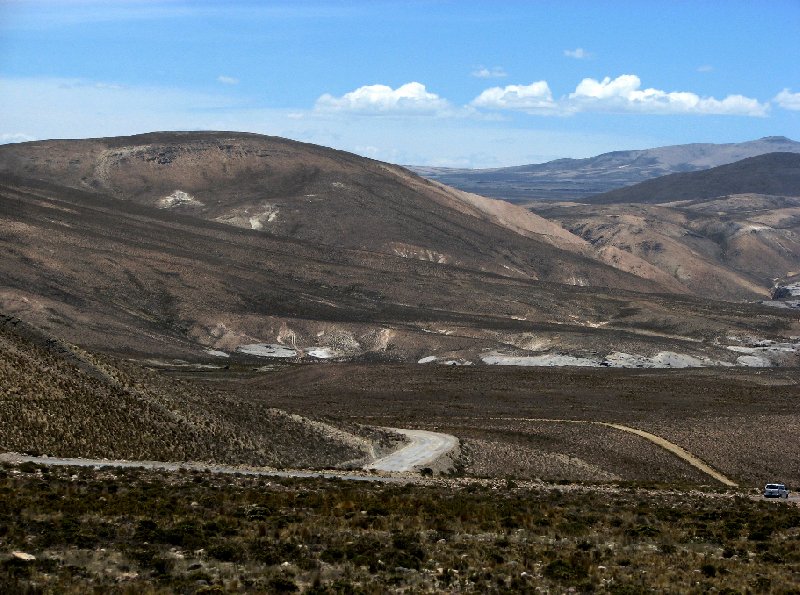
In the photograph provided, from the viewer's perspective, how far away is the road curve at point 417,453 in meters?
42.7

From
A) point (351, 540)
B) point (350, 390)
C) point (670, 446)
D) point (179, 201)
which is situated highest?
point (179, 201)

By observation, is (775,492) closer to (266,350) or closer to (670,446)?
(670,446)

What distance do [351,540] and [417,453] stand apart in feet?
77.7

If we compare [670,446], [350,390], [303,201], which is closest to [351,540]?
[670,446]

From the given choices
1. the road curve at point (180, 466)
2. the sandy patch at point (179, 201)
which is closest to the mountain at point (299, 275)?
the sandy patch at point (179, 201)

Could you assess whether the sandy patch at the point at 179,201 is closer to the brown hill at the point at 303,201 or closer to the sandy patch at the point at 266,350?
the brown hill at the point at 303,201

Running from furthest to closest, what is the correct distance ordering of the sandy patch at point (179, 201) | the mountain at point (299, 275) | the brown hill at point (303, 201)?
the sandy patch at point (179, 201) → the brown hill at point (303, 201) → the mountain at point (299, 275)

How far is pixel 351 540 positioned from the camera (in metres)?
22.2

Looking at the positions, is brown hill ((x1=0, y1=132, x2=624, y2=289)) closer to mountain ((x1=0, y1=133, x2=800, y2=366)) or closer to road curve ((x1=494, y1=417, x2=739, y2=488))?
mountain ((x1=0, y1=133, x2=800, y2=366))

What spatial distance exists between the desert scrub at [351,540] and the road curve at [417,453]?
11355mm

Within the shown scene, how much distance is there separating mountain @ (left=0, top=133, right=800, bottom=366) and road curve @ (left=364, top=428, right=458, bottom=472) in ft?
153

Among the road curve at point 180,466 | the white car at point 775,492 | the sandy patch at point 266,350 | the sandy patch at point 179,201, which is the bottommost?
the sandy patch at point 266,350

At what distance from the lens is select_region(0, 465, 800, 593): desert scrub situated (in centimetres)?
1888

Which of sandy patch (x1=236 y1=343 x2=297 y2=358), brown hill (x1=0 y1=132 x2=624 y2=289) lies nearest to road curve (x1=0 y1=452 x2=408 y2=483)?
sandy patch (x1=236 y1=343 x2=297 y2=358)
